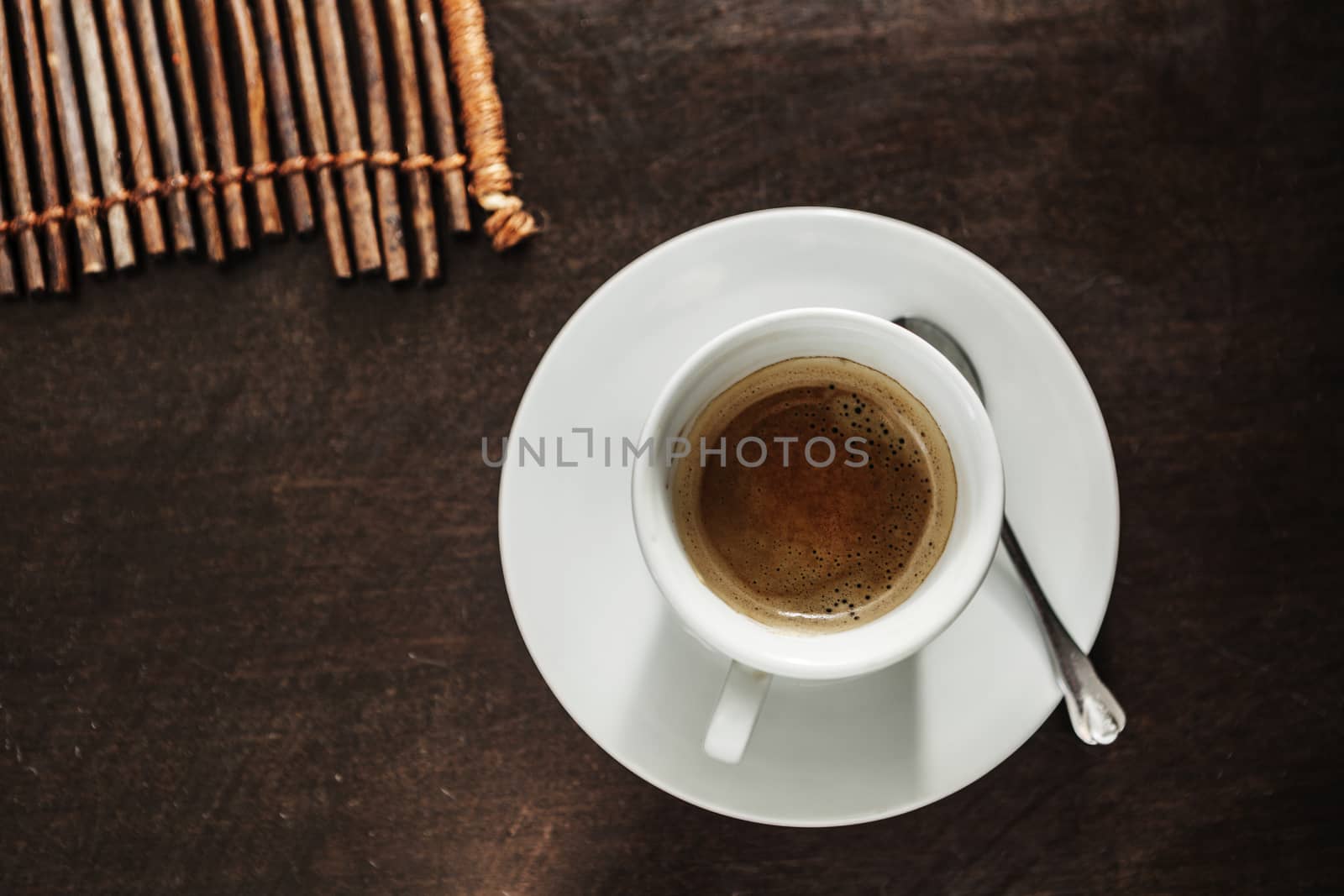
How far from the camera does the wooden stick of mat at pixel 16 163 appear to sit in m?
1.01

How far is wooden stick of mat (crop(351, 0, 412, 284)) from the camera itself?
1.00m

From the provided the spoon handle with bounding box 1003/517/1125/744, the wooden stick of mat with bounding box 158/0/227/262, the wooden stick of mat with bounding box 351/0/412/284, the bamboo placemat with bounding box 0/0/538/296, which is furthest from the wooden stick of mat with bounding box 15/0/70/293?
the spoon handle with bounding box 1003/517/1125/744

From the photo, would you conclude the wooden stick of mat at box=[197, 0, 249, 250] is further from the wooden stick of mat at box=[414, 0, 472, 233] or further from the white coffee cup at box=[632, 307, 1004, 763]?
the white coffee cup at box=[632, 307, 1004, 763]

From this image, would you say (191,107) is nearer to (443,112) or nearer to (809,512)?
(443,112)

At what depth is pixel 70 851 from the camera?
3.34 ft

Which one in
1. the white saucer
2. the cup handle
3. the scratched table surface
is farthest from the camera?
the scratched table surface

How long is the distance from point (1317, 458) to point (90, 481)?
50.3 inches

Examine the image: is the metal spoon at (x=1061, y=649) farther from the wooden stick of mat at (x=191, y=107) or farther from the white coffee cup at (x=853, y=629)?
the wooden stick of mat at (x=191, y=107)

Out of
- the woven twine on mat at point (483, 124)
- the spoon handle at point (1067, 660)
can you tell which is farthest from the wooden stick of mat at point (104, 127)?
the spoon handle at point (1067, 660)

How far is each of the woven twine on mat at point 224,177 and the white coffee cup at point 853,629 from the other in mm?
436

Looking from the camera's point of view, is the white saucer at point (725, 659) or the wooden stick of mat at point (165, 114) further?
the wooden stick of mat at point (165, 114)

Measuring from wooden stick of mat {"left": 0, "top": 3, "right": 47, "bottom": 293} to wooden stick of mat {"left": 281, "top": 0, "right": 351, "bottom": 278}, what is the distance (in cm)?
28

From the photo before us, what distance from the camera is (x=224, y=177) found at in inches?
39.8

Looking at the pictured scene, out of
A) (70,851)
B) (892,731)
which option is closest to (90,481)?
(70,851)
